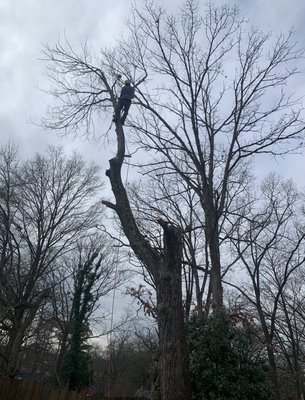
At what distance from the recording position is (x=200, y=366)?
25.7 feet

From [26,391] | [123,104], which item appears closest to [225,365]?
[26,391]

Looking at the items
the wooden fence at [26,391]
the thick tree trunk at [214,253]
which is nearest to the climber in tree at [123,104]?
the thick tree trunk at [214,253]

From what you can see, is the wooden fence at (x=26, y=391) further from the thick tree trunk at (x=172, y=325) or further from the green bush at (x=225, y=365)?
the thick tree trunk at (x=172, y=325)

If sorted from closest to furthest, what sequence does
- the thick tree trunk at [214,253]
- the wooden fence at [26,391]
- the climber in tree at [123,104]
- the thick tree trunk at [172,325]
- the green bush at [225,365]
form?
1. the thick tree trunk at [172,325]
2. the green bush at [225,365]
3. the climber in tree at [123,104]
4. the wooden fence at [26,391]
5. the thick tree trunk at [214,253]

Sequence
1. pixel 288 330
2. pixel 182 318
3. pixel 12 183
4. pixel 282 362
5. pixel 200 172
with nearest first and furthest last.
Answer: pixel 182 318 → pixel 200 172 → pixel 12 183 → pixel 288 330 → pixel 282 362

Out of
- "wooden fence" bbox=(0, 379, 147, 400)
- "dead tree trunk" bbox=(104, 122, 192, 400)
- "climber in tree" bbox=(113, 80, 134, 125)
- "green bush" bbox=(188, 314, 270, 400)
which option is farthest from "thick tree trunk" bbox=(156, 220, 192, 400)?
"wooden fence" bbox=(0, 379, 147, 400)

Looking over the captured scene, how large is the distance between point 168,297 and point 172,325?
1.28 ft

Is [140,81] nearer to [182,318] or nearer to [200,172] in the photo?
[200,172]

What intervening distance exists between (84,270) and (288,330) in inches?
527

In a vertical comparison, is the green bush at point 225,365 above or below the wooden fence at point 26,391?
above

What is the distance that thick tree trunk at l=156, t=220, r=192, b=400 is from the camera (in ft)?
17.0

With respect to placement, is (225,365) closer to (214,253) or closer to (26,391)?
(214,253)

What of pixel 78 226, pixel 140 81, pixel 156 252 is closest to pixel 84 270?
pixel 78 226

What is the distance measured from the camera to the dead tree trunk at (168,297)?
5210mm
